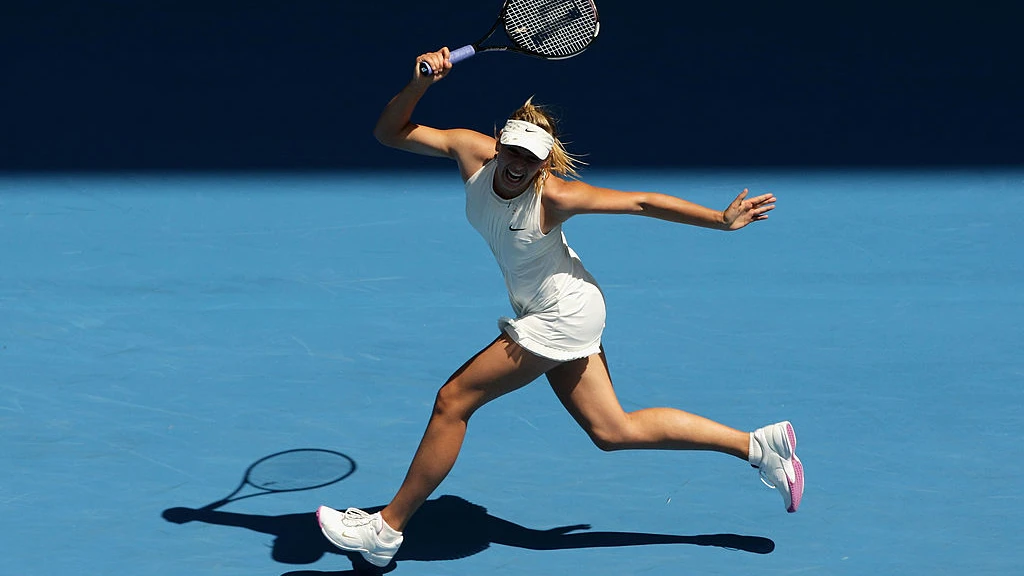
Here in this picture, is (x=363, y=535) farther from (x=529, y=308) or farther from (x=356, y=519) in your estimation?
(x=529, y=308)

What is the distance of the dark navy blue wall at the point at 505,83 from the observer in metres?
7.81

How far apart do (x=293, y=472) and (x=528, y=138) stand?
1.72m

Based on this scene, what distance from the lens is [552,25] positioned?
16.5ft

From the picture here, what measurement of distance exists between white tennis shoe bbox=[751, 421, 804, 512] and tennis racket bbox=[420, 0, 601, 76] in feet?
4.78

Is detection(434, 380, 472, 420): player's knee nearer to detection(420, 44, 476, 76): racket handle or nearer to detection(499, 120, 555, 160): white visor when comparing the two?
detection(499, 120, 555, 160): white visor

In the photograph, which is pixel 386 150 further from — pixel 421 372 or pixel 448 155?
pixel 448 155

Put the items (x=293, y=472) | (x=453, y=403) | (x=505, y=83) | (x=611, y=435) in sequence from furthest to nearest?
(x=505, y=83)
(x=293, y=472)
(x=611, y=435)
(x=453, y=403)

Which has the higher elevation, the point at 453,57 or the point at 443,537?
the point at 453,57

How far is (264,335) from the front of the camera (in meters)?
6.47

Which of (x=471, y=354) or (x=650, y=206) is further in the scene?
(x=471, y=354)

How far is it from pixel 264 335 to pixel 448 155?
214cm

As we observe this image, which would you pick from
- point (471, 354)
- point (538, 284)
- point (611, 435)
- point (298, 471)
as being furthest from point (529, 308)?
point (471, 354)

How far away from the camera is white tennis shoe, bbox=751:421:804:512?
4723mm

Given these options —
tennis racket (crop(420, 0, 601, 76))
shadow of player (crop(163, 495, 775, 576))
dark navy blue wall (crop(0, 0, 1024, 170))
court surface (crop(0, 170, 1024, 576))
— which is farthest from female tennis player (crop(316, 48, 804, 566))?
dark navy blue wall (crop(0, 0, 1024, 170))
